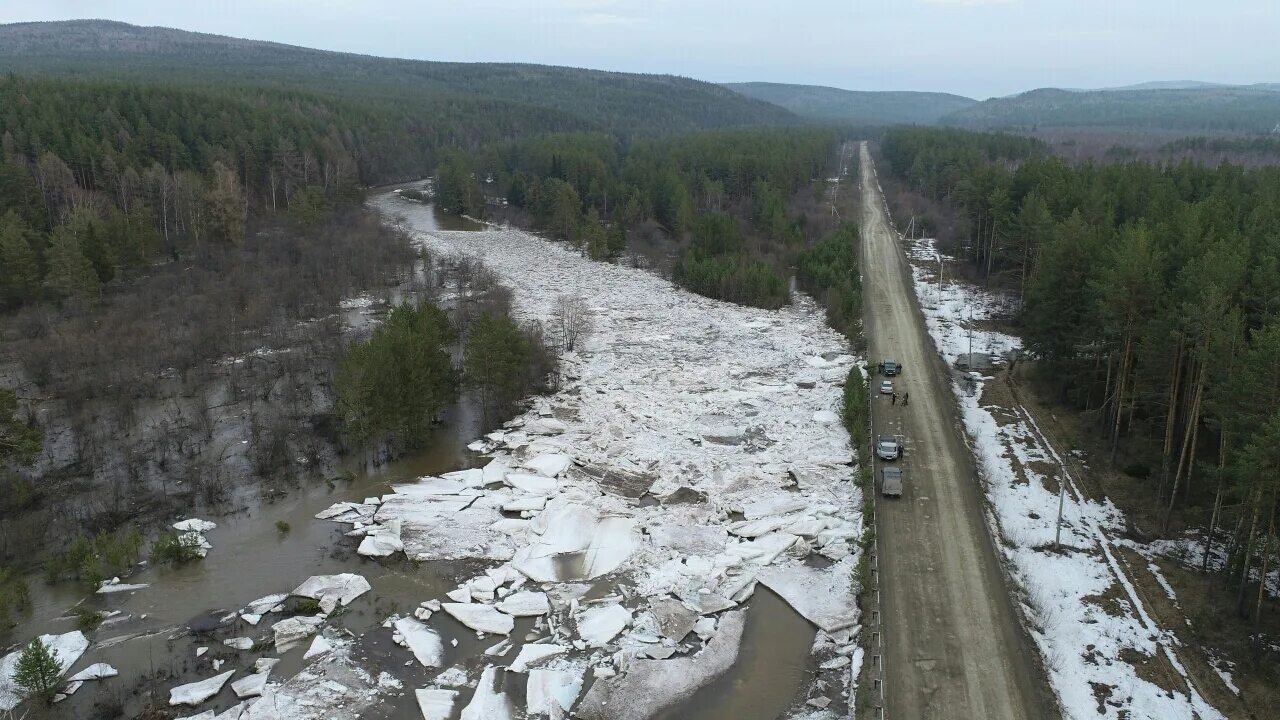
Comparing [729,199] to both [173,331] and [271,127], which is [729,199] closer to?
[271,127]

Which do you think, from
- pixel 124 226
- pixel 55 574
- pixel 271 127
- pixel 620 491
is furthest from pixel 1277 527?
pixel 271 127

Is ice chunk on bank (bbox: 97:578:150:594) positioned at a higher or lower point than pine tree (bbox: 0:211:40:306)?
lower

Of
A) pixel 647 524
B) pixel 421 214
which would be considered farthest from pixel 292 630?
pixel 421 214

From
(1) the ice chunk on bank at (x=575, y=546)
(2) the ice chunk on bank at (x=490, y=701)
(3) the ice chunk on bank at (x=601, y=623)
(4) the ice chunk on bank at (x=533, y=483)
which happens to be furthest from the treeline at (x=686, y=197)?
(2) the ice chunk on bank at (x=490, y=701)

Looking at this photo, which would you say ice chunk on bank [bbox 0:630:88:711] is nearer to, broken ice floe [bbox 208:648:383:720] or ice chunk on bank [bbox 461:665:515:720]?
broken ice floe [bbox 208:648:383:720]

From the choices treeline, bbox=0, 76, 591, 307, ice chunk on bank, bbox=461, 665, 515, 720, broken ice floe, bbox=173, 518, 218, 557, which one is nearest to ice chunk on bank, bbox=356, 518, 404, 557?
broken ice floe, bbox=173, 518, 218, 557

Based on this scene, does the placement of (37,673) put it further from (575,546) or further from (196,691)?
(575,546)
